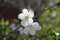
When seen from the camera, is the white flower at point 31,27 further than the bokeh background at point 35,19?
No

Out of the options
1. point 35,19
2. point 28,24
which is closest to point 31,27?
point 28,24

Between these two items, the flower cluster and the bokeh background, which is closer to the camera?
the flower cluster

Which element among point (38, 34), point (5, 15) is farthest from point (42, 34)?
point (5, 15)

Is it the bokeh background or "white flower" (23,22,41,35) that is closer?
"white flower" (23,22,41,35)

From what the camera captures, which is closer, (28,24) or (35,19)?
(28,24)

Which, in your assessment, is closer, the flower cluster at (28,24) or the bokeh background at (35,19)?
the flower cluster at (28,24)

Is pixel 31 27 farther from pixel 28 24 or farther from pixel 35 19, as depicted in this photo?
pixel 35 19

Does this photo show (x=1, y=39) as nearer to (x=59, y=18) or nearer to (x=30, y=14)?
(x=30, y=14)

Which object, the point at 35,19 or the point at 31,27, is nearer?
the point at 31,27
